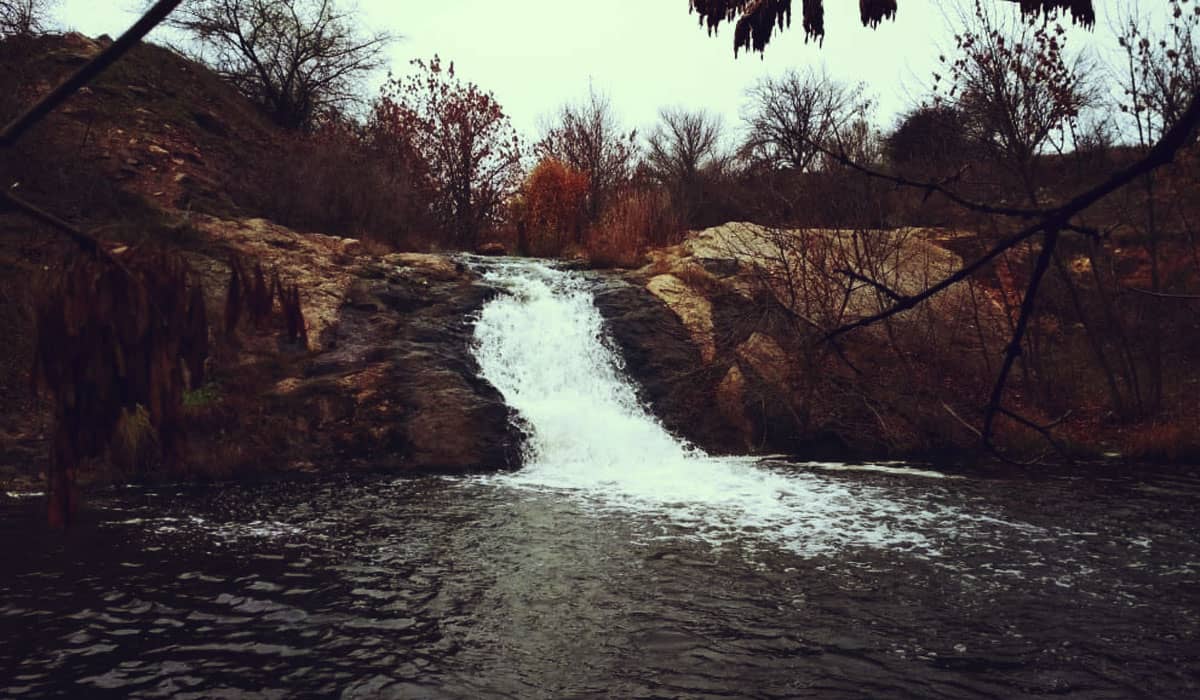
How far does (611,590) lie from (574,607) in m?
0.48

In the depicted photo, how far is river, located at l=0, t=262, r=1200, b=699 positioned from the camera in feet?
17.2

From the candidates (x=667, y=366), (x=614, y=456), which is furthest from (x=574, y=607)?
(x=667, y=366)

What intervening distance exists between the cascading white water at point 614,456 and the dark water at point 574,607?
59 cm

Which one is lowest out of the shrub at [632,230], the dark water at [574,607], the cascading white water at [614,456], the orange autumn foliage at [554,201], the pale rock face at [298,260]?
the dark water at [574,607]

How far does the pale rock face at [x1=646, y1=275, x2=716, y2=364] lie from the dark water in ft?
26.0

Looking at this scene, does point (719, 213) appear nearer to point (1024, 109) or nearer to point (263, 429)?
point (1024, 109)

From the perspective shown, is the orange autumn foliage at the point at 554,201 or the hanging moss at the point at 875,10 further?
the orange autumn foliage at the point at 554,201

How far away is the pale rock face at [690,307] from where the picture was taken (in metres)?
17.0

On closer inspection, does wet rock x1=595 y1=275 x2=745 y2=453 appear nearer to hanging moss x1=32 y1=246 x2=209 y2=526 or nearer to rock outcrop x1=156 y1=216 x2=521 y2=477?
rock outcrop x1=156 y1=216 x2=521 y2=477

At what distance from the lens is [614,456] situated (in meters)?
13.2

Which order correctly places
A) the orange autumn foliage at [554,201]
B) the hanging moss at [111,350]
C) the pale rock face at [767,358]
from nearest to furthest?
the hanging moss at [111,350]
the pale rock face at [767,358]
the orange autumn foliage at [554,201]

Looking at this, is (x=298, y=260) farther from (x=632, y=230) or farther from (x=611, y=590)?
(x=611, y=590)

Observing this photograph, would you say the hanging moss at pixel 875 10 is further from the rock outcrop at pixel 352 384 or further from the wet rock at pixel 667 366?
the wet rock at pixel 667 366

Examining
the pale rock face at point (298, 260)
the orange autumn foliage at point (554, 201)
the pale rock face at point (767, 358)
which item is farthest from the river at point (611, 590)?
the orange autumn foliage at point (554, 201)
